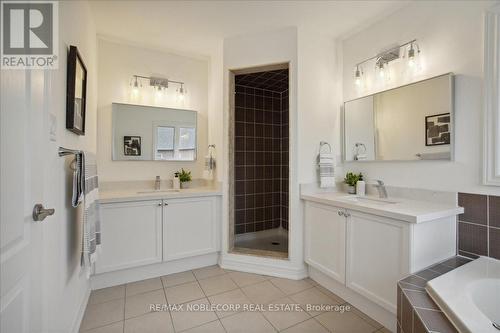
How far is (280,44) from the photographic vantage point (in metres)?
2.42

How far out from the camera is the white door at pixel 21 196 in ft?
2.49

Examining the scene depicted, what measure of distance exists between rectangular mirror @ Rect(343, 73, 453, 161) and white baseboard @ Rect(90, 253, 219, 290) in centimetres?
196

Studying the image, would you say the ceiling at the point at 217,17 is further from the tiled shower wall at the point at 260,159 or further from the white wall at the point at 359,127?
the tiled shower wall at the point at 260,159

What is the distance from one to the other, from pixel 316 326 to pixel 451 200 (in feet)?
4.43

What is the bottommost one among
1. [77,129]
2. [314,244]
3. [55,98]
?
[314,244]

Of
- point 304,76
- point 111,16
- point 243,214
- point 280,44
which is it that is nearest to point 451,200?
point 304,76

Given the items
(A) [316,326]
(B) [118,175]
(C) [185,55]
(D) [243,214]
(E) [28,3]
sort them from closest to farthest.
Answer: (E) [28,3] → (A) [316,326] → (B) [118,175] → (C) [185,55] → (D) [243,214]

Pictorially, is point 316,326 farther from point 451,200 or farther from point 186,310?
point 451,200

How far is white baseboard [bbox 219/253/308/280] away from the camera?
239 cm

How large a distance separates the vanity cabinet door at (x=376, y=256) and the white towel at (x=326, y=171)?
58 cm

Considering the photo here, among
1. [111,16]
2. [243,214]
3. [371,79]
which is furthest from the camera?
[243,214]

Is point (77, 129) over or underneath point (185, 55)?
underneath

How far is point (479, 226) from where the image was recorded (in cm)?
160

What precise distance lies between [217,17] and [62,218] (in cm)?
206
